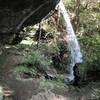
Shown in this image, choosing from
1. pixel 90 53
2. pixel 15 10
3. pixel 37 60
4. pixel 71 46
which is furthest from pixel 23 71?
pixel 15 10

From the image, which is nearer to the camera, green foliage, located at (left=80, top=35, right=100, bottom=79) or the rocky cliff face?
the rocky cliff face

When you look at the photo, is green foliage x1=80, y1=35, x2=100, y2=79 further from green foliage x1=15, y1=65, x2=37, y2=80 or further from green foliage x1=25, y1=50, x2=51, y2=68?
green foliage x1=15, y1=65, x2=37, y2=80

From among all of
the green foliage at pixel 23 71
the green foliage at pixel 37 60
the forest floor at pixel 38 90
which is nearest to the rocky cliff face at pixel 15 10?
the forest floor at pixel 38 90

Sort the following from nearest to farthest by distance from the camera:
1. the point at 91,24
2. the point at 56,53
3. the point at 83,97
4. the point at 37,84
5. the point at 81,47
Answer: the point at 83,97 → the point at 37,84 → the point at 56,53 → the point at 81,47 → the point at 91,24

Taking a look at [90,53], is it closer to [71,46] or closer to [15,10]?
[71,46]

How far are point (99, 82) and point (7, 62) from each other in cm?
414

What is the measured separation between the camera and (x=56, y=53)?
1487 cm

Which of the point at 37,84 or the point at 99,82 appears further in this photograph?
the point at 99,82

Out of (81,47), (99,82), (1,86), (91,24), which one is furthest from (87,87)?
(91,24)

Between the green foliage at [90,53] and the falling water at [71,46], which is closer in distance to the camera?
the green foliage at [90,53]

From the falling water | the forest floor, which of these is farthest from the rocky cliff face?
the falling water

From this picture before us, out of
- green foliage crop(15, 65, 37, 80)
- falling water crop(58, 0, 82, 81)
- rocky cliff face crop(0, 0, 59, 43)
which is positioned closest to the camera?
rocky cliff face crop(0, 0, 59, 43)

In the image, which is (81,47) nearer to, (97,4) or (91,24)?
(91,24)

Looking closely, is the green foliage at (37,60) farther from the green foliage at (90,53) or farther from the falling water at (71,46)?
the green foliage at (90,53)
